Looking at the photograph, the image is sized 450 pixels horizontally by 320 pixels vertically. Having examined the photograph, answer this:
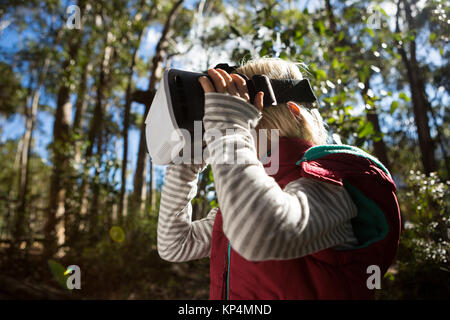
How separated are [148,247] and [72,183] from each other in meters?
1.78

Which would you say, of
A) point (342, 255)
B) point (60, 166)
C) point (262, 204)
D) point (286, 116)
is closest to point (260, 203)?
point (262, 204)

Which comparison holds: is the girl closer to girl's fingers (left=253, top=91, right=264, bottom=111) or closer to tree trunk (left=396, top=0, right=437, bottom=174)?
girl's fingers (left=253, top=91, right=264, bottom=111)

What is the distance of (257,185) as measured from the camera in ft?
2.01

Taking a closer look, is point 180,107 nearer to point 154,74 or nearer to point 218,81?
point 218,81

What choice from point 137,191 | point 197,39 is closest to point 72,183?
point 137,191

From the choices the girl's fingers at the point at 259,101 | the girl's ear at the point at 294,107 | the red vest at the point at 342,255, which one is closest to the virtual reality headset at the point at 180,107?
the girl's fingers at the point at 259,101

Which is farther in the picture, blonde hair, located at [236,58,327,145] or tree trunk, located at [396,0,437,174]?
tree trunk, located at [396,0,437,174]

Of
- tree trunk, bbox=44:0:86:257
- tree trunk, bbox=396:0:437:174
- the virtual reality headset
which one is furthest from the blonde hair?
tree trunk, bbox=396:0:437:174

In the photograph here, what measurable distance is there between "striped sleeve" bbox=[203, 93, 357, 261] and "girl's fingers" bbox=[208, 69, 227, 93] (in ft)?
0.08

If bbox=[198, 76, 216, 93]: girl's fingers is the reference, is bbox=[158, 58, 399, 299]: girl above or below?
below

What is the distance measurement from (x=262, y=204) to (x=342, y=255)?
256mm

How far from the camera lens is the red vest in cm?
68

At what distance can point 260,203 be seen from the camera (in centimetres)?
59
